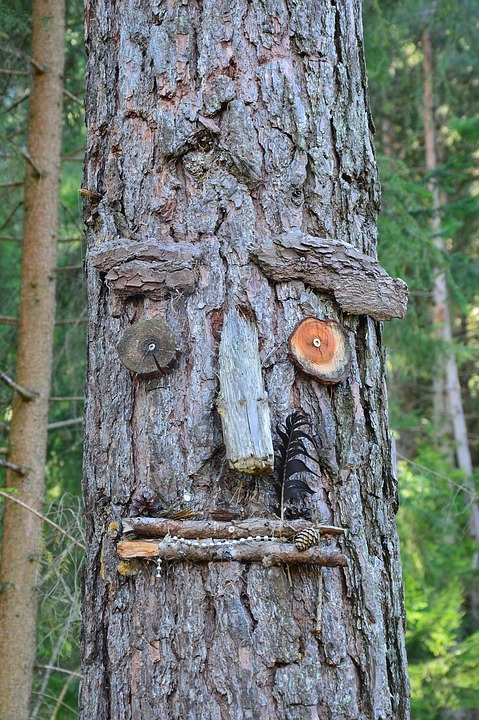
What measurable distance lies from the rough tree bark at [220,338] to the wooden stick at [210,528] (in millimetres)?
47

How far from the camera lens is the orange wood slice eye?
183 centimetres

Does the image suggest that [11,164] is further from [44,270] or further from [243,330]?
[243,330]

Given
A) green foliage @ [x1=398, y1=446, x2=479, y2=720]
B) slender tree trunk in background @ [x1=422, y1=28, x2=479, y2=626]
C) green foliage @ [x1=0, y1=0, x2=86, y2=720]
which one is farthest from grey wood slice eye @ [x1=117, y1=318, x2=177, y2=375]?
slender tree trunk in background @ [x1=422, y1=28, x2=479, y2=626]

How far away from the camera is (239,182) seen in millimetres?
1887

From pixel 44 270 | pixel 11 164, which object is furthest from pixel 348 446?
pixel 11 164

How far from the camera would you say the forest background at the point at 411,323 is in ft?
16.8

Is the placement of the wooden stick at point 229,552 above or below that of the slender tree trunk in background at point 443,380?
below

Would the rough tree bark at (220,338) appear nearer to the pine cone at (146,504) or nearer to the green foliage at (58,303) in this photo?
the pine cone at (146,504)

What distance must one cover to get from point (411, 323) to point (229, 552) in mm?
5933

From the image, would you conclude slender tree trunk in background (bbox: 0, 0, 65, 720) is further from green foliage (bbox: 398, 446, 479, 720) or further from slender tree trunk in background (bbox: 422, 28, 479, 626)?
slender tree trunk in background (bbox: 422, 28, 479, 626)

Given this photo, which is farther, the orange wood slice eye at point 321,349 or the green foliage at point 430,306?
the green foliage at point 430,306

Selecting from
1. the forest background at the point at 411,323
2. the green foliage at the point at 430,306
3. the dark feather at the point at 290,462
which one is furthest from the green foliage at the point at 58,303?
the dark feather at the point at 290,462

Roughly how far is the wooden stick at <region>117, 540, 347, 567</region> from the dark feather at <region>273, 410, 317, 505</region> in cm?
11

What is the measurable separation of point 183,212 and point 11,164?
151 inches
